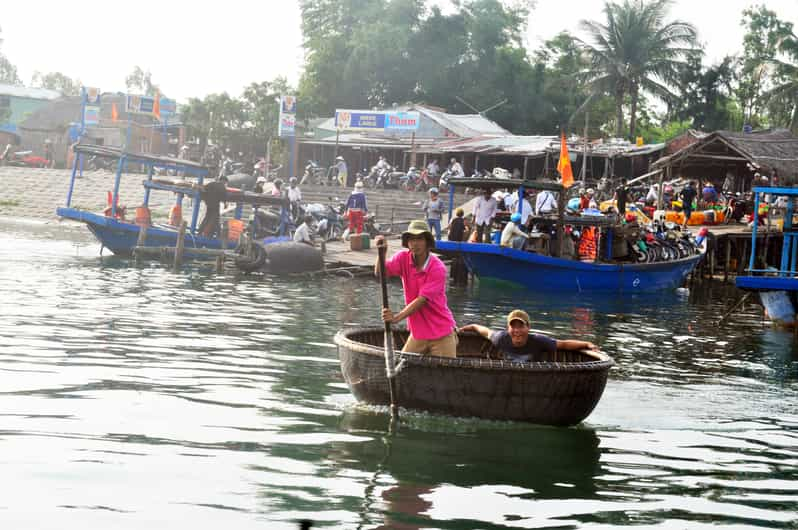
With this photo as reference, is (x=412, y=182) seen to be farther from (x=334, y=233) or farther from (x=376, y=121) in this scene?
(x=334, y=233)

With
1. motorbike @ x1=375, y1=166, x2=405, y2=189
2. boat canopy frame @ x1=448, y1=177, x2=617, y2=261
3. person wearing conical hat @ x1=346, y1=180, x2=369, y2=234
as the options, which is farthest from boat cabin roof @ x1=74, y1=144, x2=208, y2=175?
motorbike @ x1=375, y1=166, x2=405, y2=189

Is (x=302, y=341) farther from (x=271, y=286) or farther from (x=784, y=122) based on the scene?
(x=784, y=122)

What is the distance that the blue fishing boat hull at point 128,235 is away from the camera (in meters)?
24.8

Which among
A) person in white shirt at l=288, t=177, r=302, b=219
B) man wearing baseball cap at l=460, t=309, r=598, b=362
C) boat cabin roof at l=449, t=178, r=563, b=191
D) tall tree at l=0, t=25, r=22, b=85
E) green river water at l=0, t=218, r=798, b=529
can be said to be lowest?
green river water at l=0, t=218, r=798, b=529

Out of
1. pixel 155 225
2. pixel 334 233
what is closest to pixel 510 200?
pixel 334 233

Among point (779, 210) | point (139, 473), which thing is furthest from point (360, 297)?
point (779, 210)

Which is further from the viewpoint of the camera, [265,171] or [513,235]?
[265,171]

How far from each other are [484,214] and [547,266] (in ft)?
5.93

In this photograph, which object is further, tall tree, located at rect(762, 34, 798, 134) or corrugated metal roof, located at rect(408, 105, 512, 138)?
corrugated metal roof, located at rect(408, 105, 512, 138)

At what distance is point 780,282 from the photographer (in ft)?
56.6

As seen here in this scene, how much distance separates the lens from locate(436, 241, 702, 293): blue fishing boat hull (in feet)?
73.4

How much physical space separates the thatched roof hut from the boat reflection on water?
2453cm

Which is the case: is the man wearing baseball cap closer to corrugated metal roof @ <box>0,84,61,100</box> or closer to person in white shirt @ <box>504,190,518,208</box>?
person in white shirt @ <box>504,190,518,208</box>

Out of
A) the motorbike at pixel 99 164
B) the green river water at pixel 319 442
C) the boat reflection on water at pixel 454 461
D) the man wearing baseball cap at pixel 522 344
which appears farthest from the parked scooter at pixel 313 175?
the boat reflection on water at pixel 454 461
